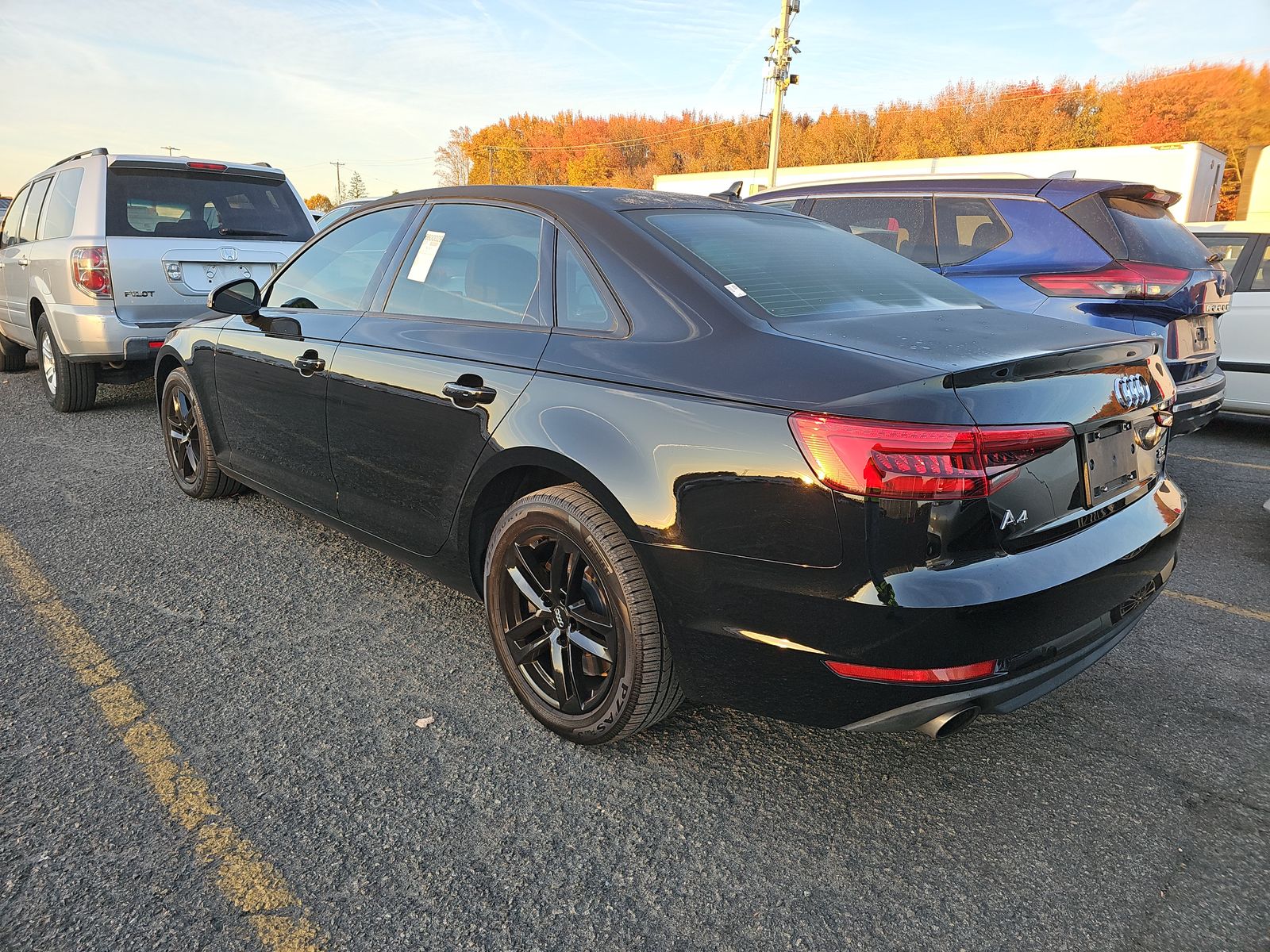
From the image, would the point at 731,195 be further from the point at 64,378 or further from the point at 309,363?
the point at 64,378

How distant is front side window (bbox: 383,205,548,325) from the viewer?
106 inches

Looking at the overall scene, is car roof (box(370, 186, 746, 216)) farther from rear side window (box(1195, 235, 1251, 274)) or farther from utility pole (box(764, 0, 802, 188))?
utility pole (box(764, 0, 802, 188))

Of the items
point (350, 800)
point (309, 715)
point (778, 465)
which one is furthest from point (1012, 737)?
point (309, 715)

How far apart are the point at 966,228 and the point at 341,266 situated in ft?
12.1

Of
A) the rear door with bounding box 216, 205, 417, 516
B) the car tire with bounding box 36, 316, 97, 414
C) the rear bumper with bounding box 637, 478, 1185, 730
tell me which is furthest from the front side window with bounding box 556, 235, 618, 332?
the car tire with bounding box 36, 316, 97, 414

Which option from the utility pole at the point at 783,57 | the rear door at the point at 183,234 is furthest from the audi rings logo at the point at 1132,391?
the utility pole at the point at 783,57

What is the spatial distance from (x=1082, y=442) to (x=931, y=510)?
1.73 ft

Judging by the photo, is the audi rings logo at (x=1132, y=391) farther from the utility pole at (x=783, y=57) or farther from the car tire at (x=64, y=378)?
the utility pole at (x=783, y=57)

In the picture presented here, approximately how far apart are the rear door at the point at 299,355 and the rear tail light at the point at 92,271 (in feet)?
9.29

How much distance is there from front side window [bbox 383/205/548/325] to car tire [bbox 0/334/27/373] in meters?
8.39

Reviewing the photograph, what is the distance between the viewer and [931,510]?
178 centimetres

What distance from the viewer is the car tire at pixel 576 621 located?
221 cm

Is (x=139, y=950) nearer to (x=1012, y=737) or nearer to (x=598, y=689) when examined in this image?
(x=598, y=689)

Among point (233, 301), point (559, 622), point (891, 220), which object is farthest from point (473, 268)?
point (891, 220)
